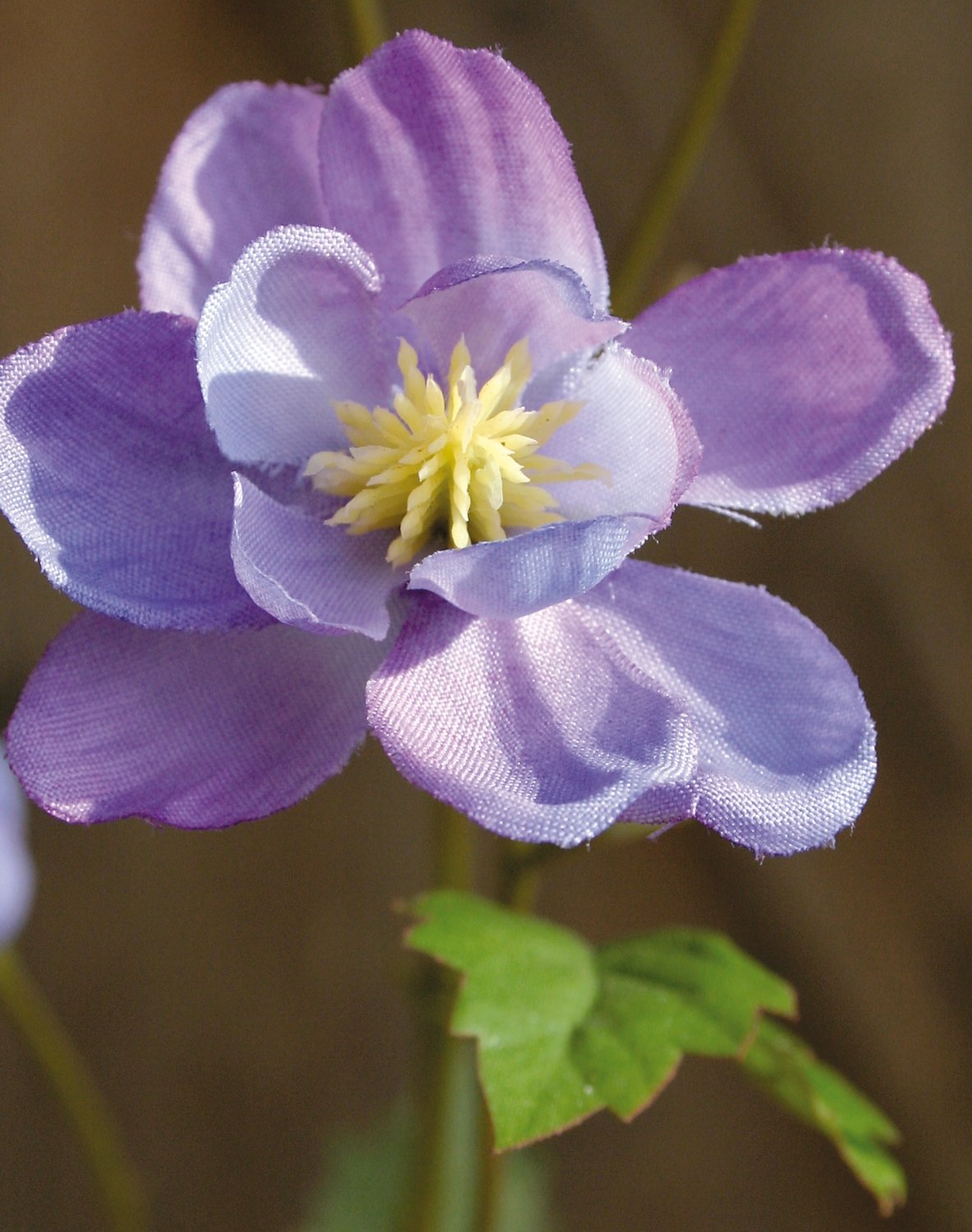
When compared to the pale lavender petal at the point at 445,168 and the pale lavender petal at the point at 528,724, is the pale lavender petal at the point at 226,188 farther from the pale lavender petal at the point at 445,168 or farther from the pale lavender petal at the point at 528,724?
the pale lavender petal at the point at 528,724

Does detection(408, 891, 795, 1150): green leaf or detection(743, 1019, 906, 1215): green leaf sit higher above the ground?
detection(408, 891, 795, 1150): green leaf

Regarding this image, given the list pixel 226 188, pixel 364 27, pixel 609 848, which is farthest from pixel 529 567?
pixel 609 848

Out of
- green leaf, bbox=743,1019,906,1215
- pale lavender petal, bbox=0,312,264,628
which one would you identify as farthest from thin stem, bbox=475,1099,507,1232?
pale lavender petal, bbox=0,312,264,628

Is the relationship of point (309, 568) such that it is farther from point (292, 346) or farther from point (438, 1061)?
point (438, 1061)

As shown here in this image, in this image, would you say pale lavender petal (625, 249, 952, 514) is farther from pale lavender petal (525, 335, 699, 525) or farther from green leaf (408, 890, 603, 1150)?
green leaf (408, 890, 603, 1150)

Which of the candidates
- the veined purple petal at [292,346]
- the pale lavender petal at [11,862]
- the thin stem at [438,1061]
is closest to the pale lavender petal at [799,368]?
the veined purple petal at [292,346]

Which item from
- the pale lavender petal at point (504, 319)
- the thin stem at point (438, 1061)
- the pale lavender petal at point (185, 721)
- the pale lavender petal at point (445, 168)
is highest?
the pale lavender petal at point (445, 168)
